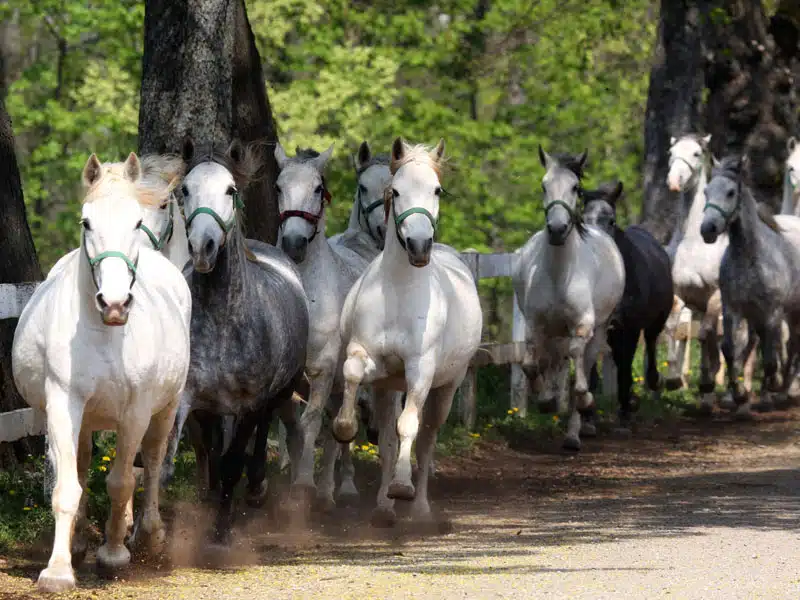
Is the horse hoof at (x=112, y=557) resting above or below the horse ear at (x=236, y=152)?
below

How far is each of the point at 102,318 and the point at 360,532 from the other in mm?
3225

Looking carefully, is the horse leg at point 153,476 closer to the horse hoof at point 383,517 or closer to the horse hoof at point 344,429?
the horse hoof at point 344,429

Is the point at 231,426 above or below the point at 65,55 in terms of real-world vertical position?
below

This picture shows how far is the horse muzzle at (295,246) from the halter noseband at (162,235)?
111 cm

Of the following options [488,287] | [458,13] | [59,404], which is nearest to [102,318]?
[59,404]

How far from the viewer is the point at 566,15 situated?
30766 mm

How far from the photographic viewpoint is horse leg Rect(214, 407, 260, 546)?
27.7 ft

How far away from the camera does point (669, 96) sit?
71.8ft

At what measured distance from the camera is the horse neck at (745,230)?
16.6 meters

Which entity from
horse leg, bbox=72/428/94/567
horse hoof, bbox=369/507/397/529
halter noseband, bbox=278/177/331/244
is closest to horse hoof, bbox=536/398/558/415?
halter noseband, bbox=278/177/331/244

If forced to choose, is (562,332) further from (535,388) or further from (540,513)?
(540,513)

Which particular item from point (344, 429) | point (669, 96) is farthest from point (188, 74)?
point (669, 96)

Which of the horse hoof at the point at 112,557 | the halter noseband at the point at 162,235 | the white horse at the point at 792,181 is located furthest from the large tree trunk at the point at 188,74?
the white horse at the point at 792,181

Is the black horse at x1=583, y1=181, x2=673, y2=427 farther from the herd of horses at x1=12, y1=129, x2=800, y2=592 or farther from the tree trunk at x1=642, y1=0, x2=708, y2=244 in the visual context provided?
the tree trunk at x1=642, y1=0, x2=708, y2=244
